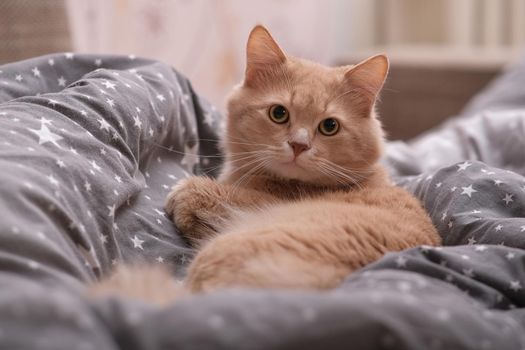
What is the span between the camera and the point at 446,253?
3.90 ft

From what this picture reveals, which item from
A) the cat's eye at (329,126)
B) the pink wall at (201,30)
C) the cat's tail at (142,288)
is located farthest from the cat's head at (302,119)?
the pink wall at (201,30)

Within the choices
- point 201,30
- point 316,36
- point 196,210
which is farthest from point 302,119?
point 316,36

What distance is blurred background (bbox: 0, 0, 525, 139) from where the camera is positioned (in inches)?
91.6

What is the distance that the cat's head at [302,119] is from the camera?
5.14ft

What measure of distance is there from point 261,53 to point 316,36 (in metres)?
2.44

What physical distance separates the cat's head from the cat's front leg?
0.16 meters

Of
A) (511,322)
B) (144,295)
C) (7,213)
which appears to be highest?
(7,213)

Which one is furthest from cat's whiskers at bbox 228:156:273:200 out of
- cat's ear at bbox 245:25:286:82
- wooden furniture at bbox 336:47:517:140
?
wooden furniture at bbox 336:47:517:140

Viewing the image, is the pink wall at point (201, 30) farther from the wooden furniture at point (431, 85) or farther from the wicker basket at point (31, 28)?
the wooden furniture at point (431, 85)

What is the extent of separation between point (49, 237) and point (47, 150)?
0.80 ft

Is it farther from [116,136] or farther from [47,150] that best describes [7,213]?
[116,136]

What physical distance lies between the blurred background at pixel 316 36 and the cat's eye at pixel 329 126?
47.0 inches

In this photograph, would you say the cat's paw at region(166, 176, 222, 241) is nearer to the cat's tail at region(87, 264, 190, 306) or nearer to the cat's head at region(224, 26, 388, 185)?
the cat's head at region(224, 26, 388, 185)

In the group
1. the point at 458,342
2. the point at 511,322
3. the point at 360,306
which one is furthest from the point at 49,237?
the point at 511,322
